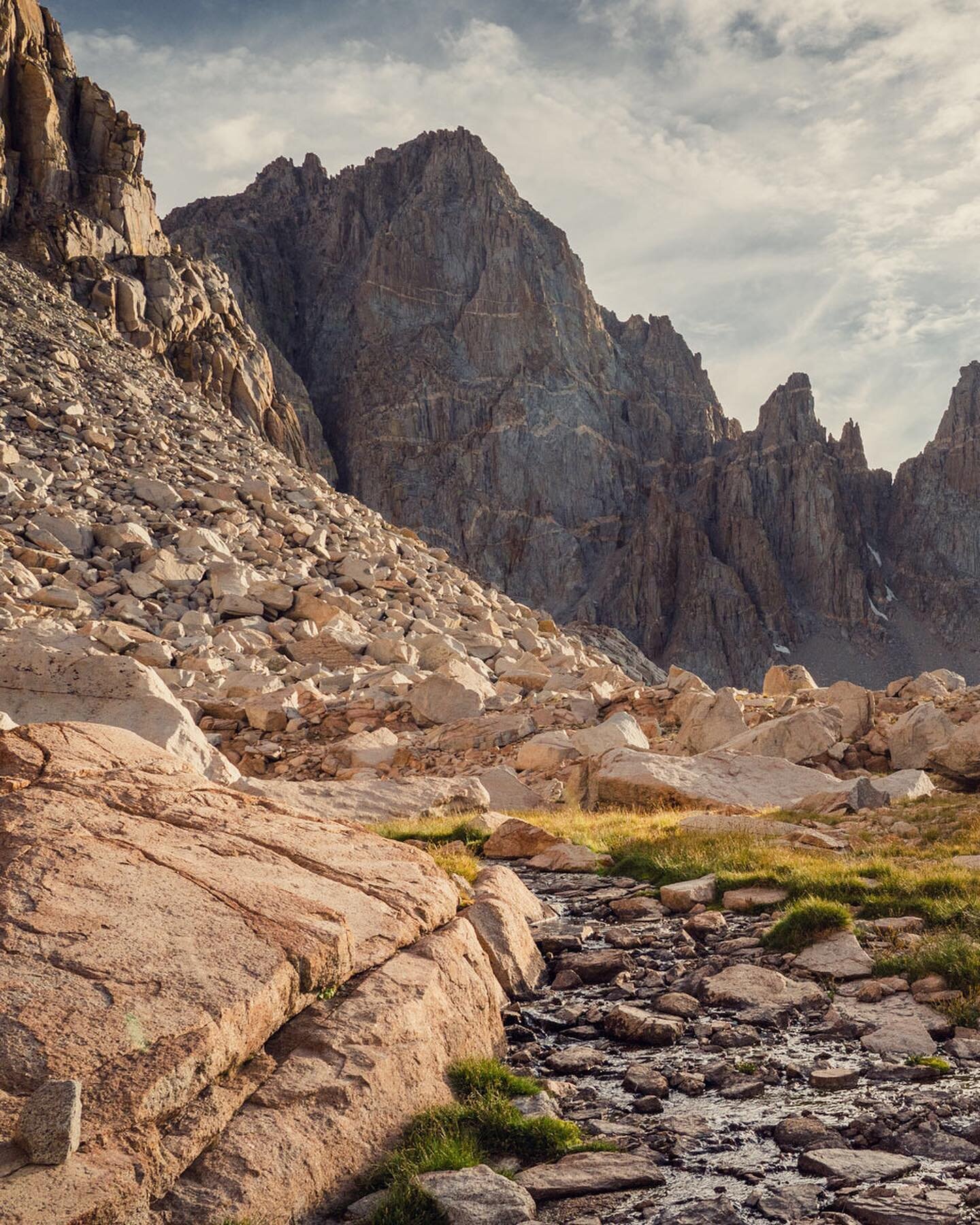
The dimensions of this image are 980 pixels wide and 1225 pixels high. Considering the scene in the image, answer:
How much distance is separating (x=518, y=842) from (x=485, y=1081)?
721cm

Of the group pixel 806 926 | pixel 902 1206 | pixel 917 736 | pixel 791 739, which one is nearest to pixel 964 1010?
pixel 806 926

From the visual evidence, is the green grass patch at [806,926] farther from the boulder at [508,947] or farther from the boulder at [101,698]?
the boulder at [101,698]

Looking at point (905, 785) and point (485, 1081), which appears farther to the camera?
point (905, 785)

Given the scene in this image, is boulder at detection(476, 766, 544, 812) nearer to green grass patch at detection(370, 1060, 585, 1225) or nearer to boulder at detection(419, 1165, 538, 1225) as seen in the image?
green grass patch at detection(370, 1060, 585, 1225)

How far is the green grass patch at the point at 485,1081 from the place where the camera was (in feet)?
17.9

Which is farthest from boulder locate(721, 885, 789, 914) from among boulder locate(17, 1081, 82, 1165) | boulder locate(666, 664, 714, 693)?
boulder locate(666, 664, 714, 693)

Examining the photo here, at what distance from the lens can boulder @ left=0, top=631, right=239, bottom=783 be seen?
41.5 feet

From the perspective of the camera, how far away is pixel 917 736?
18.9 m

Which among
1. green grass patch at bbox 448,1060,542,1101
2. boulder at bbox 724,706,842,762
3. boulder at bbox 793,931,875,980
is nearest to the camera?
green grass patch at bbox 448,1060,542,1101

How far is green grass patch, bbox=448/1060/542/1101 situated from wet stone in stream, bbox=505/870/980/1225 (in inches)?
8.5

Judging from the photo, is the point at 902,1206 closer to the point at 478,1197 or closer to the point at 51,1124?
A: the point at 478,1197

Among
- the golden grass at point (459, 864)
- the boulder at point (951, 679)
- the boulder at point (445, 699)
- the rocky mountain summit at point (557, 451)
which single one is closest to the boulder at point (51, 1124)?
the golden grass at point (459, 864)

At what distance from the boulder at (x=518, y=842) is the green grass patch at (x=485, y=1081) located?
6832 millimetres

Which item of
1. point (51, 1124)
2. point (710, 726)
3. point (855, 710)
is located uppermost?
point (855, 710)
